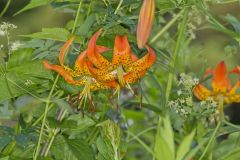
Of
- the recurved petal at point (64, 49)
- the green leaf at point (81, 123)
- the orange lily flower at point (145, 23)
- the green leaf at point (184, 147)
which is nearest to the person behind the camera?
the green leaf at point (184, 147)

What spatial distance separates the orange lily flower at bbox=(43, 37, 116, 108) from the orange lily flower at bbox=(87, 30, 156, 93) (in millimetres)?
13

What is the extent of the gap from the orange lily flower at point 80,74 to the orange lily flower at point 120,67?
0.01 metres

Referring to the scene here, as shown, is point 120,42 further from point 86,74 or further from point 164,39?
point 164,39

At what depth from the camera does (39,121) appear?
1530mm

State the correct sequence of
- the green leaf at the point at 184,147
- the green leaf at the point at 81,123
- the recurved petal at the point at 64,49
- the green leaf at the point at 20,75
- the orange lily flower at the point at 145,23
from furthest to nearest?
the green leaf at the point at 81,123
the green leaf at the point at 20,75
the recurved petal at the point at 64,49
the orange lily flower at the point at 145,23
the green leaf at the point at 184,147

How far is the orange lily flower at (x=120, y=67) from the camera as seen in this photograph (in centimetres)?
139

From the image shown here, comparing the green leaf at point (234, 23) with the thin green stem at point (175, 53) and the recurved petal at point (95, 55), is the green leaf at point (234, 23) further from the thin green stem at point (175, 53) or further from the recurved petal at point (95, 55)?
the recurved petal at point (95, 55)

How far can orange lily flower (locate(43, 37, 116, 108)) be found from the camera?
1365 mm

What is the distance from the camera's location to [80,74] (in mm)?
1458

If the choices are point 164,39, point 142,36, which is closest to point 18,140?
point 142,36

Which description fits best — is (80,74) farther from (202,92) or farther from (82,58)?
(202,92)

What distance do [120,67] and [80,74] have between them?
7 centimetres

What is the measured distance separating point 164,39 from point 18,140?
2.28ft

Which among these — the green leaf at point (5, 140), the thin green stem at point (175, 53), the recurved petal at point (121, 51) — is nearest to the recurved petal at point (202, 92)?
the thin green stem at point (175, 53)
